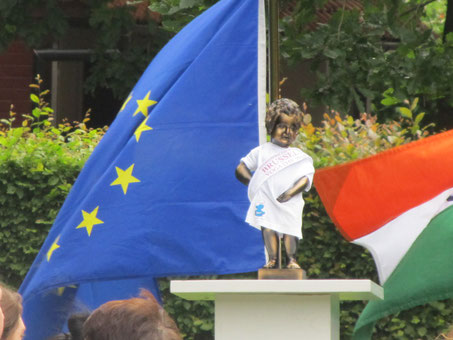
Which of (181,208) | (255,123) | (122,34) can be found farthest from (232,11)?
(122,34)

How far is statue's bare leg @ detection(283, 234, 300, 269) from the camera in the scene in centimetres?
432

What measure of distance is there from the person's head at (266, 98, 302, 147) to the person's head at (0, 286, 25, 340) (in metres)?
1.79

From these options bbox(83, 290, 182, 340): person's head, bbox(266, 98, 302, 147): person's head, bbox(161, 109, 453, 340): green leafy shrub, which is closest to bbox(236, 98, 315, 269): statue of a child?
bbox(266, 98, 302, 147): person's head

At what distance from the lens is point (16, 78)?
12.7m

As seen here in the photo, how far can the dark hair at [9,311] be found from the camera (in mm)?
2889

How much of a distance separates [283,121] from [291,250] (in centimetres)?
58

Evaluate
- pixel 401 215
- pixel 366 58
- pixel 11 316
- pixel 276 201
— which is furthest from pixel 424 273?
pixel 366 58

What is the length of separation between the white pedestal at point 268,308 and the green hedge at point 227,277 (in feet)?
7.27

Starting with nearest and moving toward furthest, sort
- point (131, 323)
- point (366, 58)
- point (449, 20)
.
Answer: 1. point (131, 323)
2. point (366, 58)
3. point (449, 20)

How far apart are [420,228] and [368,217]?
0.28m

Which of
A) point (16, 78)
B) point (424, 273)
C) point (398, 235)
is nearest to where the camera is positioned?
point (424, 273)

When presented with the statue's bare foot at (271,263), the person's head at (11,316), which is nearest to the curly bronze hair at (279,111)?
the statue's bare foot at (271,263)

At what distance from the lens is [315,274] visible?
6.57 metres

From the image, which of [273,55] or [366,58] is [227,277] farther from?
[366,58]
